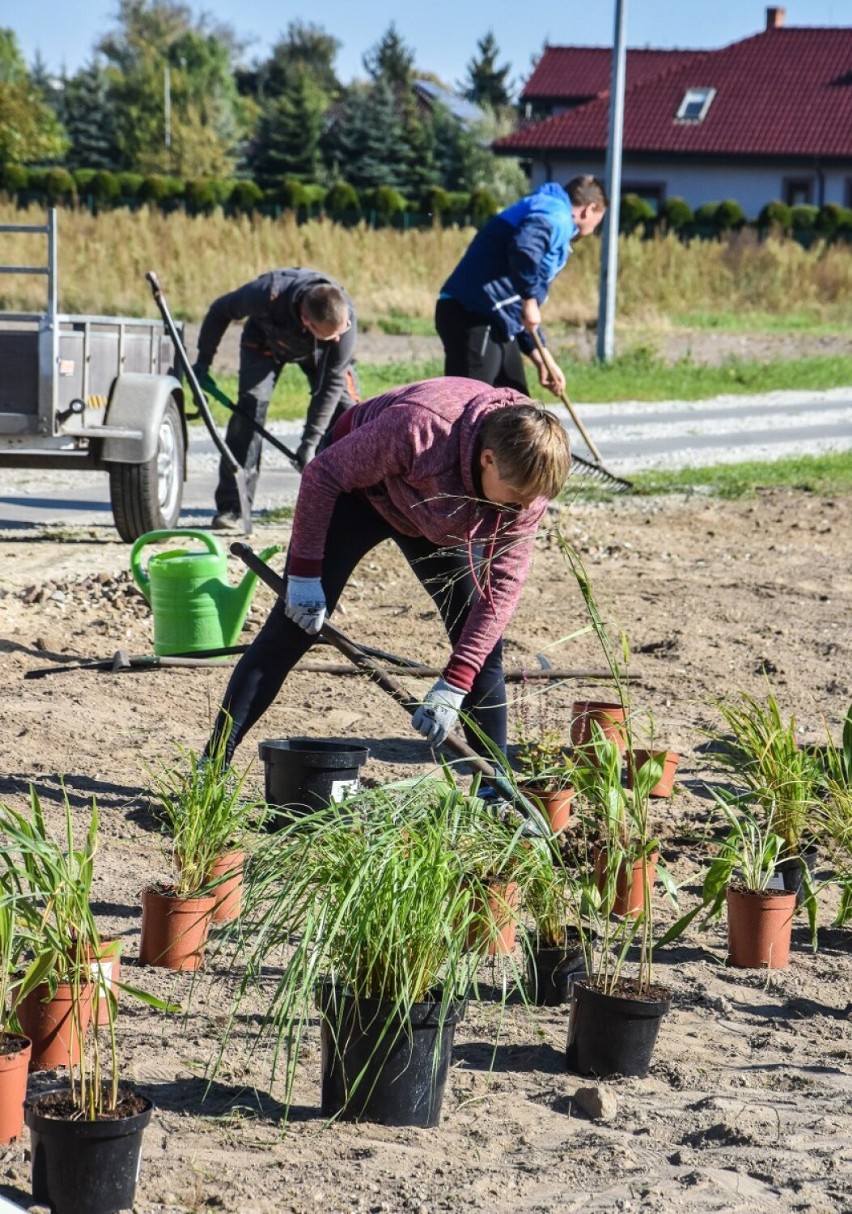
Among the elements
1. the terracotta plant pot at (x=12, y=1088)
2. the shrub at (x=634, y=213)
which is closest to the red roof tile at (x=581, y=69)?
the shrub at (x=634, y=213)

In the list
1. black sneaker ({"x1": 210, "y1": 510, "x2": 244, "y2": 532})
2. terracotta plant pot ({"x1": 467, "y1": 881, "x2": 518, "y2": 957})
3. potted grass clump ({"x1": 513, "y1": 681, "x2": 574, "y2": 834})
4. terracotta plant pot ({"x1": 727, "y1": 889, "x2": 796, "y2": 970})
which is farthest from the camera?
black sneaker ({"x1": 210, "y1": 510, "x2": 244, "y2": 532})

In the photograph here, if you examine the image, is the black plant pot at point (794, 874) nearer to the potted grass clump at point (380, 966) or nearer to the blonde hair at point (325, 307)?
the potted grass clump at point (380, 966)

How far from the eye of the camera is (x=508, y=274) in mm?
8227

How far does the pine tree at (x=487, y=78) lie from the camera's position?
9581 centimetres

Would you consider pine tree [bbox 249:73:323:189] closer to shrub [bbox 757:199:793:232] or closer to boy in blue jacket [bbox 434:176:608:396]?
shrub [bbox 757:199:793:232]

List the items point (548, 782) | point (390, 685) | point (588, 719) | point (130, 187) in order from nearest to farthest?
point (390, 685) → point (548, 782) → point (588, 719) → point (130, 187)

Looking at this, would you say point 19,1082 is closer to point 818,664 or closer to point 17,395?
point 818,664

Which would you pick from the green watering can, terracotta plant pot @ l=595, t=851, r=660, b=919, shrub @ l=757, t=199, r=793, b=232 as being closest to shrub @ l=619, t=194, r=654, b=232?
shrub @ l=757, t=199, r=793, b=232

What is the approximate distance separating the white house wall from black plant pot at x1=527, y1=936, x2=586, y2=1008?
144 feet

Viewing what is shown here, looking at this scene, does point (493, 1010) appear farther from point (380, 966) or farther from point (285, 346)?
point (285, 346)

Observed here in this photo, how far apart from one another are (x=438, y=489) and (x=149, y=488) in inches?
187

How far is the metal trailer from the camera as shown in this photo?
811 cm


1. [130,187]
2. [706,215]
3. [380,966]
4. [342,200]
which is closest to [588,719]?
[380,966]

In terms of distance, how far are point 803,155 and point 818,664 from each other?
40.7 metres
